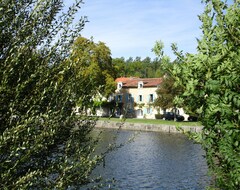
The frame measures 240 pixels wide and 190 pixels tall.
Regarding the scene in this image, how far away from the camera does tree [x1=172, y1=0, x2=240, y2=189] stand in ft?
12.7

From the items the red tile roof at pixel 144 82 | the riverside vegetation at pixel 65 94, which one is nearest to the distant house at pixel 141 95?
the red tile roof at pixel 144 82

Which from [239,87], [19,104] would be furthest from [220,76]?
[19,104]

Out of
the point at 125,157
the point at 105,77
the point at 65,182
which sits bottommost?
the point at 125,157

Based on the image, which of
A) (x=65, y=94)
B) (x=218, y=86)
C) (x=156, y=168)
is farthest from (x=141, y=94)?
(x=218, y=86)

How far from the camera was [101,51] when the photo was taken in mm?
75500

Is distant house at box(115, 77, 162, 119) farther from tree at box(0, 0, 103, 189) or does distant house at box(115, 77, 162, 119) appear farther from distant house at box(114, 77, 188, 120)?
tree at box(0, 0, 103, 189)

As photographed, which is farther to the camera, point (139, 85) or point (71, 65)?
point (139, 85)

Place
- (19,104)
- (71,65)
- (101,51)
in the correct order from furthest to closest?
(101,51), (71,65), (19,104)

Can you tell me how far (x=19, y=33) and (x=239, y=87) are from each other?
3184 mm

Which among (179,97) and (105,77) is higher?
(105,77)

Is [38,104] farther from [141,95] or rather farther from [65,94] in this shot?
[141,95]

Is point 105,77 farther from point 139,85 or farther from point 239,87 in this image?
point 239,87

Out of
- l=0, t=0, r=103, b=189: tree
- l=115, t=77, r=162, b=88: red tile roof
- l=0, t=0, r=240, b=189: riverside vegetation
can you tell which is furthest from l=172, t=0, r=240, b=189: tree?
l=115, t=77, r=162, b=88: red tile roof

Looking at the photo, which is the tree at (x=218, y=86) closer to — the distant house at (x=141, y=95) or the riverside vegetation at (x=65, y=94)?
the riverside vegetation at (x=65, y=94)
